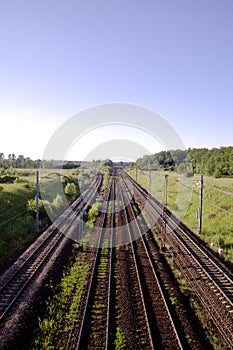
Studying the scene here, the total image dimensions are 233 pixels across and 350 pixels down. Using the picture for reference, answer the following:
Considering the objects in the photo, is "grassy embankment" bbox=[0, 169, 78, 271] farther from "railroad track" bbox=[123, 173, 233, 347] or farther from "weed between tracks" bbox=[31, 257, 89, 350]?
"railroad track" bbox=[123, 173, 233, 347]

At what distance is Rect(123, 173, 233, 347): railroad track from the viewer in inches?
316

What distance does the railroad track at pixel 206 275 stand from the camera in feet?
26.3

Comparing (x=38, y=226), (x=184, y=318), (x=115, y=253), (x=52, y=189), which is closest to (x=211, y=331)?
(x=184, y=318)

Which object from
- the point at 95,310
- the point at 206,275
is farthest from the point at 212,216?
the point at 95,310

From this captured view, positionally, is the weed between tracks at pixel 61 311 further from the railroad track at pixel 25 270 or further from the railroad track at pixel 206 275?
the railroad track at pixel 206 275

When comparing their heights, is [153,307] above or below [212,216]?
below

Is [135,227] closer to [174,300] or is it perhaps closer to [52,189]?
[174,300]

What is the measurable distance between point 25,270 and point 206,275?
690 centimetres

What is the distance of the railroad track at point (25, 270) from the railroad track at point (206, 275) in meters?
5.59

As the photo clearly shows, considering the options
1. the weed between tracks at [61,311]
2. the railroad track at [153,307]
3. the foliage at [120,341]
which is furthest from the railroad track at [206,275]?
the weed between tracks at [61,311]

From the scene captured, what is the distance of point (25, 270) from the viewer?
11.3 m

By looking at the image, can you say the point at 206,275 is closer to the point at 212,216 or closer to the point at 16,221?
the point at 212,216

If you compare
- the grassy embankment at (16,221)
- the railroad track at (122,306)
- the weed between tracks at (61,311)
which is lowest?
the weed between tracks at (61,311)

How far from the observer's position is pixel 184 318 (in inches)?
311
